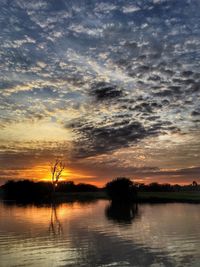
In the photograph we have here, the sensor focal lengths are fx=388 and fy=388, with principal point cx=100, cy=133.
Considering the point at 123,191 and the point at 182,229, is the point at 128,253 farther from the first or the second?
the point at 123,191

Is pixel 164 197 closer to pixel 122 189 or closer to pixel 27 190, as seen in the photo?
pixel 122 189

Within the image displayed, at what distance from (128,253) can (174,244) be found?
5766mm

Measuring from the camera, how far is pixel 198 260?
79.5 ft

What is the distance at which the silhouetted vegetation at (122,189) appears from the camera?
146 meters

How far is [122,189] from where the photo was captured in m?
146

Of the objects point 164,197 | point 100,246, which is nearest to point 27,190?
point 164,197

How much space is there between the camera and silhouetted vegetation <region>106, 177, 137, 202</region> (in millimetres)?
146000

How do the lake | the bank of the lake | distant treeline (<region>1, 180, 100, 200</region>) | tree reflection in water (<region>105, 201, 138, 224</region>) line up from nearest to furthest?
the lake < tree reflection in water (<region>105, 201, 138, 224</region>) < the bank of the lake < distant treeline (<region>1, 180, 100, 200</region>)

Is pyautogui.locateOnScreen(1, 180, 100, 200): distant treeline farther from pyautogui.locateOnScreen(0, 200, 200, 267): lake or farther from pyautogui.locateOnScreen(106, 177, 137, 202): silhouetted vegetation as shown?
pyautogui.locateOnScreen(0, 200, 200, 267): lake

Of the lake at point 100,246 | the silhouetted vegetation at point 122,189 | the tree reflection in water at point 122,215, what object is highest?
the silhouetted vegetation at point 122,189

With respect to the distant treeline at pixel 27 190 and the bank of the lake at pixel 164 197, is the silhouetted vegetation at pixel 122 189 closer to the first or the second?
the bank of the lake at pixel 164 197

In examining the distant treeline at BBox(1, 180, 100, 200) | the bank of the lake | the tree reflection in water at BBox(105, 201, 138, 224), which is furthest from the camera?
the distant treeline at BBox(1, 180, 100, 200)

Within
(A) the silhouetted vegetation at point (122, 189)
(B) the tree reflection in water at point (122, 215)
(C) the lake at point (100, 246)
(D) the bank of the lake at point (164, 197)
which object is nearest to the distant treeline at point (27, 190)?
(D) the bank of the lake at point (164, 197)

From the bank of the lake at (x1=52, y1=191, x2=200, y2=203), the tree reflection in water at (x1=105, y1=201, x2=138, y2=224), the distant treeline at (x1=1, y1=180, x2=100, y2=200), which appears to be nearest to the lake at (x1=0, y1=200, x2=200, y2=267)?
the tree reflection in water at (x1=105, y1=201, x2=138, y2=224)
